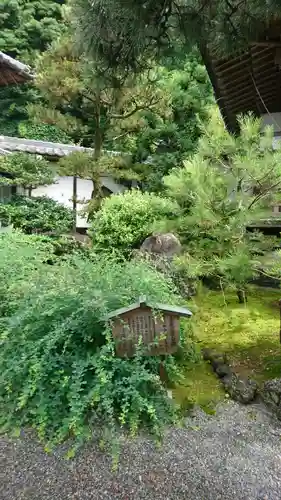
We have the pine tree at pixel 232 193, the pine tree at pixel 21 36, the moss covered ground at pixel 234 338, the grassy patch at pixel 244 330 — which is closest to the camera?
the moss covered ground at pixel 234 338

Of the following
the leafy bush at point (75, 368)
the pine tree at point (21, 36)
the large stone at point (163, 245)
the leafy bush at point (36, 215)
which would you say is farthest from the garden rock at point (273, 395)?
the pine tree at point (21, 36)

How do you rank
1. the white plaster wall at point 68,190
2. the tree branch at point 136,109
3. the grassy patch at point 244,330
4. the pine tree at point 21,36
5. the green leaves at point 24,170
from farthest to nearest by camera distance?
the pine tree at point 21,36, the white plaster wall at point 68,190, the green leaves at point 24,170, the tree branch at point 136,109, the grassy patch at point 244,330

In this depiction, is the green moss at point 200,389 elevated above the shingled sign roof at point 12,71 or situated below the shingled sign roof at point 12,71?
below

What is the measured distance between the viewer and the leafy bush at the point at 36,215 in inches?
314

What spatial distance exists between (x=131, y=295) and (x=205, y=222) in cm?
151

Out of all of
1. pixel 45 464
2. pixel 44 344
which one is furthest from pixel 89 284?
pixel 45 464

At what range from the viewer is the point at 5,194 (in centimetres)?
959

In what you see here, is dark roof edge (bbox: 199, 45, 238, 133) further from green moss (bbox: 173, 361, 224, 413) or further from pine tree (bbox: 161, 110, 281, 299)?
green moss (bbox: 173, 361, 224, 413)

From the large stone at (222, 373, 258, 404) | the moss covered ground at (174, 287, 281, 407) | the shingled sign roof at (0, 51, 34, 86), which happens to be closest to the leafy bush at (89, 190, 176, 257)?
the moss covered ground at (174, 287, 281, 407)

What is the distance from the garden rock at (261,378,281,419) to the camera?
2543mm

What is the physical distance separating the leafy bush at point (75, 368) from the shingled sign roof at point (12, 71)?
427 centimetres

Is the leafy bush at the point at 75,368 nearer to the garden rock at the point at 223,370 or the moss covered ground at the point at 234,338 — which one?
the moss covered ground at the point at 234,338

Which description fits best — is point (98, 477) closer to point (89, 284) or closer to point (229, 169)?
point (89, 284)

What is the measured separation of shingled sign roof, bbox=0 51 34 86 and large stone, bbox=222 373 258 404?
538 centimetres
